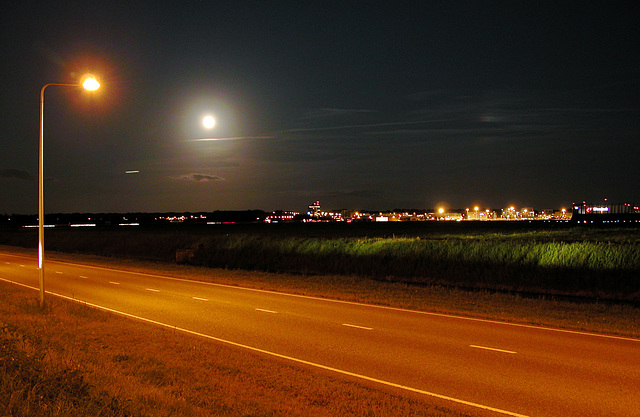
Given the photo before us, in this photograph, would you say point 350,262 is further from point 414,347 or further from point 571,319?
point 414,347

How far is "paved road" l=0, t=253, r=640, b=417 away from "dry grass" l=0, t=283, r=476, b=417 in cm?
101

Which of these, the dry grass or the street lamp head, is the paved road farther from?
the street lamp head

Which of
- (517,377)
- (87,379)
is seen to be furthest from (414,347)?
(87,379)

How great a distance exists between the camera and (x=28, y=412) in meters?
6.00

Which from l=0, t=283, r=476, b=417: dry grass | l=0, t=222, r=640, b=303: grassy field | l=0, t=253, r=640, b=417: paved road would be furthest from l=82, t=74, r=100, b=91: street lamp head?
l=0, t=222, r=640, b=303: grassy field

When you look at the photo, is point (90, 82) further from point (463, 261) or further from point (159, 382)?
point (463, 261)

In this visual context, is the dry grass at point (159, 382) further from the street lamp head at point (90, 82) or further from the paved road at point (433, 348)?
the street lamp head at point (90, 82)

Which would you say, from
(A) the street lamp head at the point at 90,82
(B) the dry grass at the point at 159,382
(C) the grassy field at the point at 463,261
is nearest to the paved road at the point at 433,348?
(B) the dry grass at the point at 159,382

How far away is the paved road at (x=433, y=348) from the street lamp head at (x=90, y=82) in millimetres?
7141

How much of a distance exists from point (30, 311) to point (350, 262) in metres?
20.5

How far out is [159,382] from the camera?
8906 millimetres

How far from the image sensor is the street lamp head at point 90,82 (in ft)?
50.1

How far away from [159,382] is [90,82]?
9.86m

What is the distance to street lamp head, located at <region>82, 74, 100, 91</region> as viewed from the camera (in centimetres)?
1527
